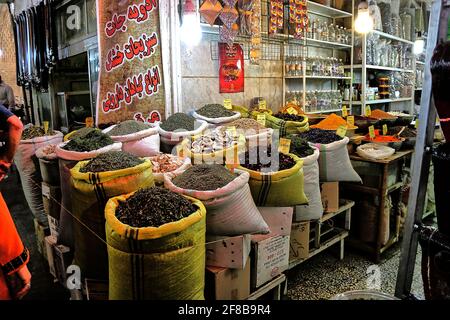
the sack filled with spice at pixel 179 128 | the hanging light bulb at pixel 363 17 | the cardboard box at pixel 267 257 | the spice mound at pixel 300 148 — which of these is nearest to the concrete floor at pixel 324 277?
the cardboard box at pixel 267 257

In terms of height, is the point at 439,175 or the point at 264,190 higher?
the point at 439,175

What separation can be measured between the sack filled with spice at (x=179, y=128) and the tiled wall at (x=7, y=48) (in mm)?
7164

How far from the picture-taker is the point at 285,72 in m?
4.35

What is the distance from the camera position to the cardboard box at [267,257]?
6.67ft

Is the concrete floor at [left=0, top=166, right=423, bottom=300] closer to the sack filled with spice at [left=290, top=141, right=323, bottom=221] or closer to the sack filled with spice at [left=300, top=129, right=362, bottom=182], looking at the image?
the sack filled with spice at [left=290, top=141, right=323, bottom=221]

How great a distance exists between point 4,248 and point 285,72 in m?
3.75

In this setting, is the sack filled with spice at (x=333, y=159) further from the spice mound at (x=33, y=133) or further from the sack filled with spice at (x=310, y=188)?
the spice mound at (x=33, y=133)

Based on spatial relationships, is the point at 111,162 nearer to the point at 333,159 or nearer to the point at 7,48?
the point at 333,159

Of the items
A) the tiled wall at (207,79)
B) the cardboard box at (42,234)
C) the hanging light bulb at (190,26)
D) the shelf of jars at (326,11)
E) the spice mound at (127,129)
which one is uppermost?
the shelf of jars at (326,11)

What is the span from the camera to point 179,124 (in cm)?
266

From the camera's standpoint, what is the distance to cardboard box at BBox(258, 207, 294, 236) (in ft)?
6.85
